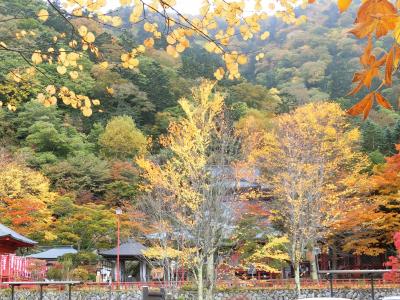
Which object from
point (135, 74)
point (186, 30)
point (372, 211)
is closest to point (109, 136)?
point (135, 74)

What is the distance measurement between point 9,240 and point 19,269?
158cm

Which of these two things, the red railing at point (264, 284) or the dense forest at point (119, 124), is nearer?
the red railing at point (264, 284)

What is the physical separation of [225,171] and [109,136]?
838 inches

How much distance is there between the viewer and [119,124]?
107ft

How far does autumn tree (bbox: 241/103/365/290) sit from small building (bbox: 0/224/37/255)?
8.74m

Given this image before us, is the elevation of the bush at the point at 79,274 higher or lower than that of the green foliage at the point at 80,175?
lower

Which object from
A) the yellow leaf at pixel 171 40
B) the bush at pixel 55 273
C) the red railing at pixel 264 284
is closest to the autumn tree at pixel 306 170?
the red railing at pixel 264 284

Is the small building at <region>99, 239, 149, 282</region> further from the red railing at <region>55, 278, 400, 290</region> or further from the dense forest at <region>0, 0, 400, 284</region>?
the red railing at <region>55, 278, 400, 290</region>

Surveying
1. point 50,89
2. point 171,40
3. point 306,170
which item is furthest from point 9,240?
point 171,40

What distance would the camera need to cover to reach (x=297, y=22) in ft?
10.1

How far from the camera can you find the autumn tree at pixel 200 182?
11.6m

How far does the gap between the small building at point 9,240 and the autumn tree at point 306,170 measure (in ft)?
28.7

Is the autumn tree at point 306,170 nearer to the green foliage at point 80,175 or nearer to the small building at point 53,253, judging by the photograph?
the small building at point 53,253

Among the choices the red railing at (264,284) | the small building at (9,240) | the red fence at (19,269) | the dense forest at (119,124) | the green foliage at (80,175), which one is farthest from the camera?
the green foliage at (80,175)
